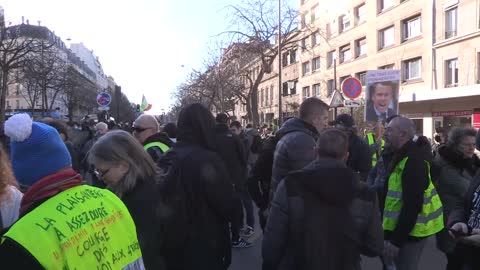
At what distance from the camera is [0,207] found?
2.53 meters

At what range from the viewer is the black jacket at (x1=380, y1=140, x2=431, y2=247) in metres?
3.98

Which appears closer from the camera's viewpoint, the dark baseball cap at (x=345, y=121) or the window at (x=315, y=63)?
the dark baseball cap at (x=345, y=121)

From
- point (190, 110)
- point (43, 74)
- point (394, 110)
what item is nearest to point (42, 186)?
point (190, 110)

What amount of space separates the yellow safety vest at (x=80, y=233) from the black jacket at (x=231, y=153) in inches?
210

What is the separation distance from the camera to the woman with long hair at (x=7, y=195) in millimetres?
2537

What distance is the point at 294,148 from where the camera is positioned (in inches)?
173

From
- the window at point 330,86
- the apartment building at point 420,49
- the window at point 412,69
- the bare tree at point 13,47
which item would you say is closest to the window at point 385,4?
the apartment building at point 420,49

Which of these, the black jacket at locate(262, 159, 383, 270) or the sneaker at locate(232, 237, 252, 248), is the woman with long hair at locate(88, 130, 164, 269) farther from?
the sneaker at locate(232, 237, 252, 248)

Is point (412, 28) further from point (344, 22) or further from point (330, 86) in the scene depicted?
point (330, 86)

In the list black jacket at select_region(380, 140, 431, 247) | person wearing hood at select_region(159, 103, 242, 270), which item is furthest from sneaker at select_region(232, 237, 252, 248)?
person wearing hood at select_region(159, 103, 242, 270)

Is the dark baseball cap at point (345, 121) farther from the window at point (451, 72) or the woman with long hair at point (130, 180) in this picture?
the window at point (451, 72)

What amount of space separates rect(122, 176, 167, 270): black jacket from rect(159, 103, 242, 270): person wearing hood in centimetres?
63

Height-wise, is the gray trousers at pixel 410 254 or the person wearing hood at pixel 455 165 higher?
the person wearing hood at pixel 455 165

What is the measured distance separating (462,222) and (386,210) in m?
1.05
